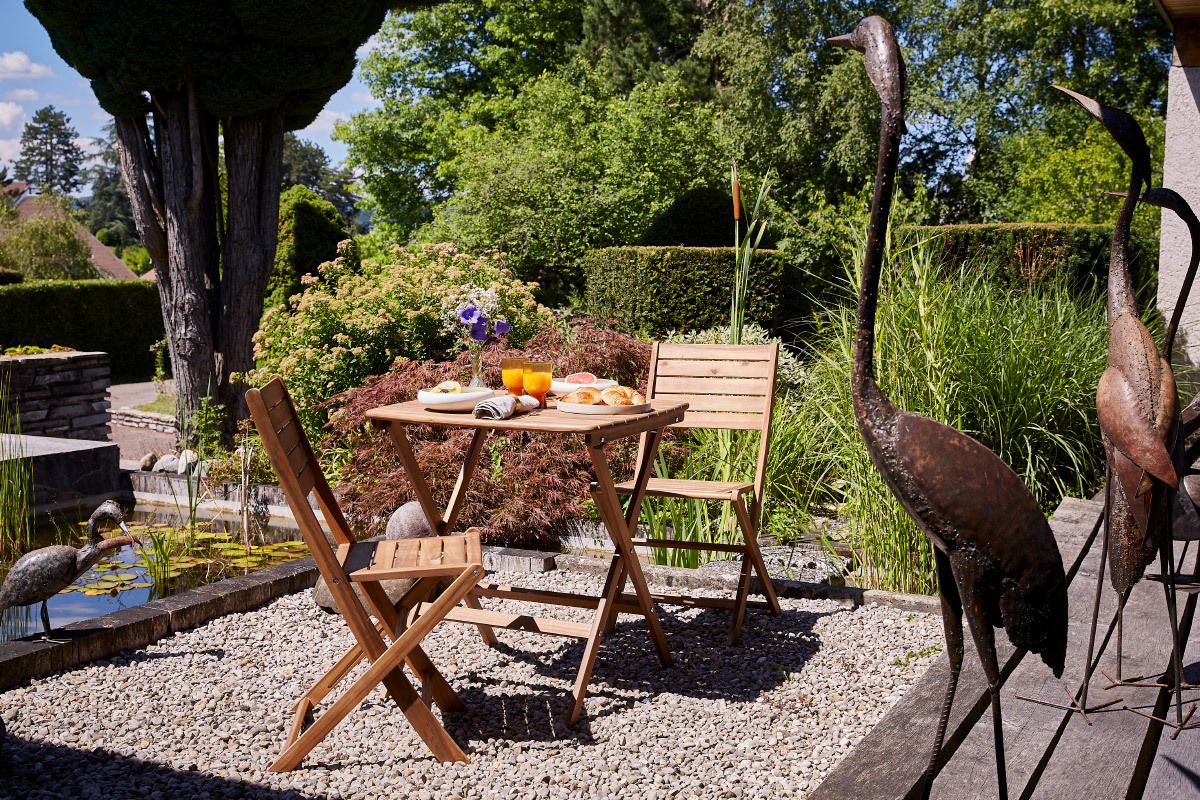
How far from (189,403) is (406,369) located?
11.3ft

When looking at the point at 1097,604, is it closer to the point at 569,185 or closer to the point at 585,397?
the point at 585,397

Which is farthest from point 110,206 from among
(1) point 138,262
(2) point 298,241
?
(2) point 298,241

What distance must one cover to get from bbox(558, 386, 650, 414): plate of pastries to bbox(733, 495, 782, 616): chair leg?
1.99 ft

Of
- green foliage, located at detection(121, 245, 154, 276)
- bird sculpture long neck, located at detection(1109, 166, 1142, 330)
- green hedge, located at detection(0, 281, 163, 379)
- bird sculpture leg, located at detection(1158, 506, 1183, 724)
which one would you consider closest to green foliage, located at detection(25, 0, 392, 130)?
bird sculpture long neck, located at detection(1109, 166, 1142, 330)

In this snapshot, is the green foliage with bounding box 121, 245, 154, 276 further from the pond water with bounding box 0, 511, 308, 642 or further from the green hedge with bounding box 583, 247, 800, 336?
the pond water with bounding box 0, 511, 308, 642

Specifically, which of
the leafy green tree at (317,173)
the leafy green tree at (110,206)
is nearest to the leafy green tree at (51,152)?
the leafy green tree at (110,206)

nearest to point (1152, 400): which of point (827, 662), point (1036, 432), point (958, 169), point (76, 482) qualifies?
point (827, 662)

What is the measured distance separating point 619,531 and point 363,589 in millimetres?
897

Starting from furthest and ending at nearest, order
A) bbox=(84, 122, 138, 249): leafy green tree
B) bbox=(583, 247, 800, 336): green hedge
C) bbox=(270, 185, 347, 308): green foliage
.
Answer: bbox=(84, 122, 138, 249): leafy green tree → bbox=(270, 185, 347, 308): green foliage → bbox=(583, 247, 800, 336): green hedge

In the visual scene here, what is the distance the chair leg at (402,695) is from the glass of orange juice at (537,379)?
107 centimetres

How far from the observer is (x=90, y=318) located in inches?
637

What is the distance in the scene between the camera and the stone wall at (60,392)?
27.6 feet

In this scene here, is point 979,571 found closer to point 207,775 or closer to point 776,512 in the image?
point 207,775

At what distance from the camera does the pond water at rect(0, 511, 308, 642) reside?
4.46m
